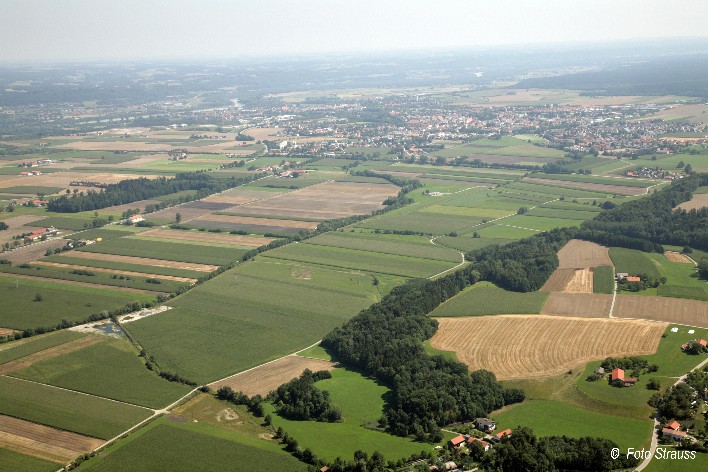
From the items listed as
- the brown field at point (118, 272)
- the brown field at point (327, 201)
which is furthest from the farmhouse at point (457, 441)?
the brown field at point (327, 201)

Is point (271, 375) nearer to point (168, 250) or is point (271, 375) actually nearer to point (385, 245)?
point (385, 245)

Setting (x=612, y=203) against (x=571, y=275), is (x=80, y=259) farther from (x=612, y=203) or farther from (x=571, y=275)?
(x=612, y=203)

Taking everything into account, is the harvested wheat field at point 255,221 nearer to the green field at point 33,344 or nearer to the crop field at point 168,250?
the crop field at point 168,250

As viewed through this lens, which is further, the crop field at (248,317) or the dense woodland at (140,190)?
the dense woodland at (140,190)

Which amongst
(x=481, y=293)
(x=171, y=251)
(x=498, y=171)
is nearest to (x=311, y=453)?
(x=481, y=293)

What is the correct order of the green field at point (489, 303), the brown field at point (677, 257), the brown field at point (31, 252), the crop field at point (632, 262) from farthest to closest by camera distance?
the brown field at point (31, 252), the brown field at point (677, 257), the crop field at point (632, 262), the green field at point (489, 303)

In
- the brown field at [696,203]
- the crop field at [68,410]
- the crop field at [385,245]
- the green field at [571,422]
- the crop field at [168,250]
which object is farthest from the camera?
the brown field at [696,203]
